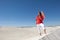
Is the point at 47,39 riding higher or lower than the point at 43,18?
lower

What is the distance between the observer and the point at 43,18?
13.0 metres

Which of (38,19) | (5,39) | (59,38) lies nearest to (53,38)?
(59,38)

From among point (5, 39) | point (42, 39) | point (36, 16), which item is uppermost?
point (36, 16)

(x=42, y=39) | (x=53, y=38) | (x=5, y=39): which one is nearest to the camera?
(x=42, y=39)

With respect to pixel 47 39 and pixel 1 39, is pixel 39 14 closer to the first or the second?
pixel 47 39

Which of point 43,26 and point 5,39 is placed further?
point 5,39

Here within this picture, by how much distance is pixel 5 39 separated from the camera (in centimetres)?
1410

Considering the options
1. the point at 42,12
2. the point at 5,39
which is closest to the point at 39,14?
the point at 42,12

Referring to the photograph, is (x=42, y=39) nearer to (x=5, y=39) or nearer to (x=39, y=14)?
(x=39, y=14)

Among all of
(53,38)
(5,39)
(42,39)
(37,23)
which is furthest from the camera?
(5,39)

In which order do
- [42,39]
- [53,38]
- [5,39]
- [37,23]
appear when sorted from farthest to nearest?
1. [5,39]
2. [37,23]
3. [53,38]
4. [42,39]

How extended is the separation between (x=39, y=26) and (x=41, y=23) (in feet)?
0.83

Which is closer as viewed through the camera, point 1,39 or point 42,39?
point 42,39

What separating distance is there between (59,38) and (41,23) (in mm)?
1617
